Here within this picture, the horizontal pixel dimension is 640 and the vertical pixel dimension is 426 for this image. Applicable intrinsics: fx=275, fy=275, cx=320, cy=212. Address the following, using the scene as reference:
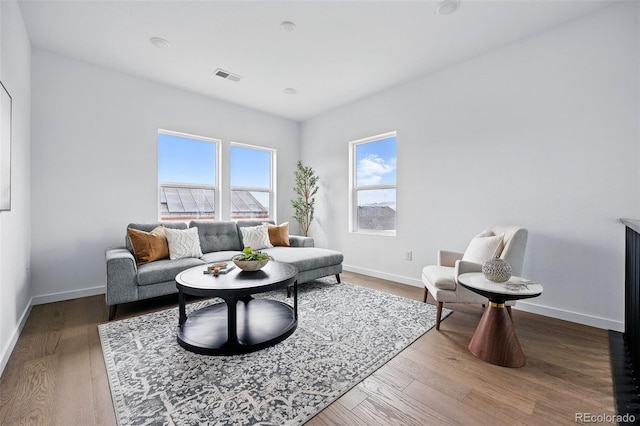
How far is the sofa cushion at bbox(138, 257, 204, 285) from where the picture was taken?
8.85ft

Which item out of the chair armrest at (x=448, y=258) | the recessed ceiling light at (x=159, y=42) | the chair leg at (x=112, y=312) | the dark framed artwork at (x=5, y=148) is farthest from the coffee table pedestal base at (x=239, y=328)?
the recessed ceiling light at (x=159, y=42)

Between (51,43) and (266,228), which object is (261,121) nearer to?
(266,228)

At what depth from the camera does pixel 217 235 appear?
12.7 ft

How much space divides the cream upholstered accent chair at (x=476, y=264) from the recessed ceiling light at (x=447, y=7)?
6.65ft

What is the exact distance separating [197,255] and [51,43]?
106 inches

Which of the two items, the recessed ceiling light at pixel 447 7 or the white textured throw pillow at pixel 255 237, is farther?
the white textured throw pillow at pixel 255 237

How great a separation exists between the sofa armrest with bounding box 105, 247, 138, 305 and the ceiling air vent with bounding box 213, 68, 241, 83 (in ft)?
7.91

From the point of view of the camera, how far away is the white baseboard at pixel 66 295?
2981 millimetres

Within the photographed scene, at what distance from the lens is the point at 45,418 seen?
1368 millimetres

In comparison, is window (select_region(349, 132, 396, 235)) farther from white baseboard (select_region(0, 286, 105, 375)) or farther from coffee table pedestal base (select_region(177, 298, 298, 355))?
white baseboard (select_region(0, 286, 105, 375))

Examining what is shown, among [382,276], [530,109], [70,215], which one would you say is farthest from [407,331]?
[70,215]

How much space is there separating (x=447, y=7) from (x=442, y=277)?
2339mm

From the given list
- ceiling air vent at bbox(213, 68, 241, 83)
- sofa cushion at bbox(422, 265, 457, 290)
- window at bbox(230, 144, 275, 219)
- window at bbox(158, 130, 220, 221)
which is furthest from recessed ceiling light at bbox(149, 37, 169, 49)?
sofa cushion at bbox(422, 265, 457, 290)
